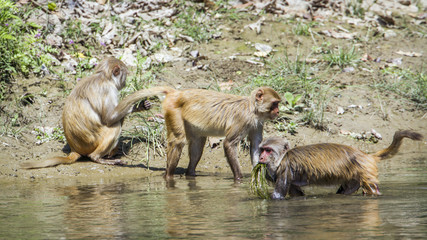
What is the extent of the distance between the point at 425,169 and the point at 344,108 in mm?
3040

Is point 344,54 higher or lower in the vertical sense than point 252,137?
higher

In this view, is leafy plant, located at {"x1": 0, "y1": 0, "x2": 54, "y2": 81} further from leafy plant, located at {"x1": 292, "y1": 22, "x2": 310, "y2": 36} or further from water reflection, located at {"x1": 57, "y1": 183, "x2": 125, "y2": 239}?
leafy plant, located at {"x1": 292, "y1": 22, "x2": 310, "y2": 36}

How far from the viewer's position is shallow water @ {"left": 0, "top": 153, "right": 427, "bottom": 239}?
511 centimetres

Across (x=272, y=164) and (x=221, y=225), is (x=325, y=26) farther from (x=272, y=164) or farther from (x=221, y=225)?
(x=221, y=225)

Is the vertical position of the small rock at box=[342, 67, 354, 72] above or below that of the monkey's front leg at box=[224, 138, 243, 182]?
above

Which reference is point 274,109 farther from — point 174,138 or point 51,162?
point 51,162

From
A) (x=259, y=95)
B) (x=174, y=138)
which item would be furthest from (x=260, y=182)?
→ (x=174, y=138)

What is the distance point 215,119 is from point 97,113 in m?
2.07

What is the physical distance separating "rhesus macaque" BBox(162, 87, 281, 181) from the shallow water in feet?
2.16

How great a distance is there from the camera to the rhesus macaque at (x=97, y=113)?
9.53 m

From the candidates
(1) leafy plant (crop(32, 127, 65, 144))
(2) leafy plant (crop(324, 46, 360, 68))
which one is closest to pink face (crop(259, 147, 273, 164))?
(1) leafy plant (crop(32, 127, 65, 144))

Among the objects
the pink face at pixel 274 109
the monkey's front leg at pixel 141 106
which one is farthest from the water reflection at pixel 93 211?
the pink face at pixel 274 109

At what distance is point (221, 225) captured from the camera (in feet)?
17.7

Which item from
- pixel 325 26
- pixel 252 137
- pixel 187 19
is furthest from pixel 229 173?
pixel 325 26
